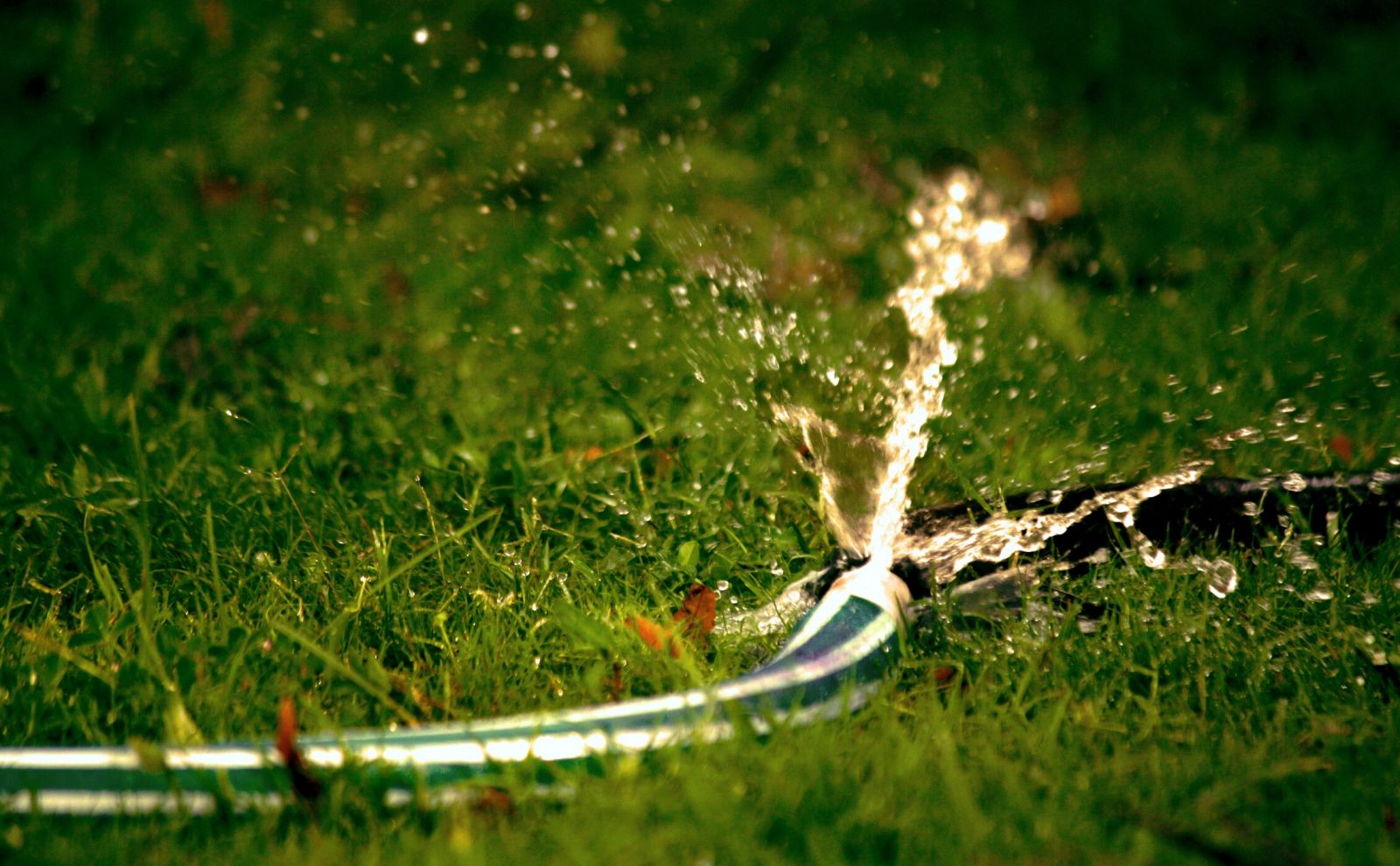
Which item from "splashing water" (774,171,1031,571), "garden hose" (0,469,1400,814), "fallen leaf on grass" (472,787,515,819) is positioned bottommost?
"fallen leaf on grass" (472,787,515,819)

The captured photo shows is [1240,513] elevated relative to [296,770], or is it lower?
elevated

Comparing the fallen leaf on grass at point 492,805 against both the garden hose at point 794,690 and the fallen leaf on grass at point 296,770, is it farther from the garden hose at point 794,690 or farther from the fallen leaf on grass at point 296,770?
the fallen leaf on grass at point 296,770

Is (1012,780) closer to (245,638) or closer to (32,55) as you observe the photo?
(245,638)

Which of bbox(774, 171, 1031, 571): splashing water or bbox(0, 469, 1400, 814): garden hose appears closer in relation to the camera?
bbox(0, 469, 1400, 814): garden hose

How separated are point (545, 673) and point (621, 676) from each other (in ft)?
0.42

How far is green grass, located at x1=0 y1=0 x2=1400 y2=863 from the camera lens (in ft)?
5.20

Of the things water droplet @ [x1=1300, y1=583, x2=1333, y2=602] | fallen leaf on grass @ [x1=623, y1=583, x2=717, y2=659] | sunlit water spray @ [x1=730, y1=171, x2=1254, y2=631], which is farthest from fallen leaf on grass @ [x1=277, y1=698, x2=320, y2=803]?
water droplet @ [x1=1300, y1=583, x2=1333, y2=602]

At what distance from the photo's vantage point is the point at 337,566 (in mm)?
2219

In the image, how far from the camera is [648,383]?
9.48 ft

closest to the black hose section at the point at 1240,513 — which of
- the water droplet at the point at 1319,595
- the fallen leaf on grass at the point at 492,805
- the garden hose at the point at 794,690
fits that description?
the garden hose at the point at 794,690

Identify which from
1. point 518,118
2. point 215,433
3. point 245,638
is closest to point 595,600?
point 245,638

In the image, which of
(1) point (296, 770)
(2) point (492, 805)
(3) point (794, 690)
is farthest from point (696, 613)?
(1) point (296, 770)

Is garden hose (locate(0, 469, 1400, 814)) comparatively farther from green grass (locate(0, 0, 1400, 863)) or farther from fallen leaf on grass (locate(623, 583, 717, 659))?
fallen leaf on grass (locate(623, 583, 717, 659))

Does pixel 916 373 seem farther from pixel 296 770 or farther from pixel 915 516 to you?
pixel 296 770
